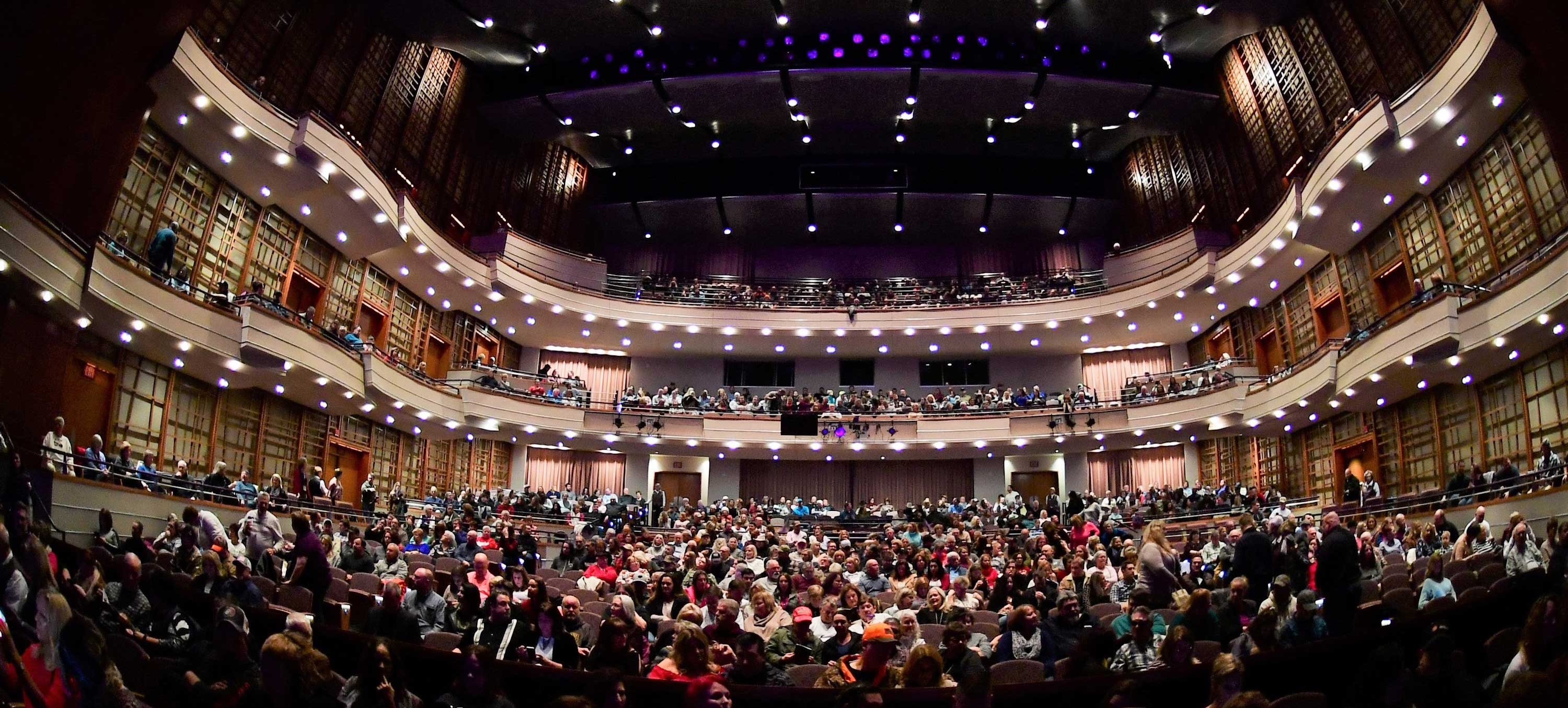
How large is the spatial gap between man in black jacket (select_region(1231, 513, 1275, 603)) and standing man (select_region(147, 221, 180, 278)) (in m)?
13.1

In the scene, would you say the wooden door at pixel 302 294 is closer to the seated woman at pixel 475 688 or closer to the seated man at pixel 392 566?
the seated man at pixel 392 566

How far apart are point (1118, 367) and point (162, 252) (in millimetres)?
21117

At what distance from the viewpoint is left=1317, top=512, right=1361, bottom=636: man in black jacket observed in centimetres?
619

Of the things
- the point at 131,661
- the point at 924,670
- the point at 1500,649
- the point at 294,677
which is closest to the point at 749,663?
the point at 924,670

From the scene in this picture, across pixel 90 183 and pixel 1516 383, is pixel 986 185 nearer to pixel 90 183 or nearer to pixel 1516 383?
pixel 1516 383

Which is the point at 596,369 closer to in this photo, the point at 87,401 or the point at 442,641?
the point at 87,401

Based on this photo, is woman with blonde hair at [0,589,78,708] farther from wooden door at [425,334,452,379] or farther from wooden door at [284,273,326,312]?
wooden door at [425,334,452,379]

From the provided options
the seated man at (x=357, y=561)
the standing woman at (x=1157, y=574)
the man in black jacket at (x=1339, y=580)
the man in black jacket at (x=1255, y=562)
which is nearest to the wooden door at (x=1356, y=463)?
the man in black jacket at (x=1255, y=562)

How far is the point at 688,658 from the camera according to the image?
495 centimetres

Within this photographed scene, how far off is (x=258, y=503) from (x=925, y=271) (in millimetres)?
20929

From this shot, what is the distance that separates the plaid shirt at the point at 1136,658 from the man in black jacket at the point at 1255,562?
205 centimetres

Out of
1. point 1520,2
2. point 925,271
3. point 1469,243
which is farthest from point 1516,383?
point 925,271

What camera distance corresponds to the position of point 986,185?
2592 centimetres

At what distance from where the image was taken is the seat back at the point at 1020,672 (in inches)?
211
